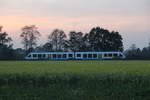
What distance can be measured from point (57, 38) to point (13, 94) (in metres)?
108

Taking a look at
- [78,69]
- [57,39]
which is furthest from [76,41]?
[78,69]

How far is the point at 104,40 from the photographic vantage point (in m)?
117

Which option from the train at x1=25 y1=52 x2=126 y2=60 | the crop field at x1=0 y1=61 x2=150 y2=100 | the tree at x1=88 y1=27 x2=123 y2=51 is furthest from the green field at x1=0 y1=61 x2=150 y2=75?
the tree at x1=88 y1=27 x2=123 y2=51

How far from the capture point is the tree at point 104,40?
380ft

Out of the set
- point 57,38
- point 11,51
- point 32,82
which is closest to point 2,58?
point 11,51

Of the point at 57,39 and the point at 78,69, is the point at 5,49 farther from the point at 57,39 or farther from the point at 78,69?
the point at 78,69

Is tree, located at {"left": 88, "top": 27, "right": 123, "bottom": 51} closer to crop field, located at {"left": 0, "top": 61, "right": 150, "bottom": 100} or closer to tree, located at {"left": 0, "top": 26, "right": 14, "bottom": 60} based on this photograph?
tree, located at {"left": 0, "top": 26, "right": 14, "bottom": 60}

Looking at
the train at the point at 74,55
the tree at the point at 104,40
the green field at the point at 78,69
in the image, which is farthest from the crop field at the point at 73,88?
the tree at the point at 104,40

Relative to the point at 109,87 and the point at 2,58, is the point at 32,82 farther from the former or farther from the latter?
the point at 2,58

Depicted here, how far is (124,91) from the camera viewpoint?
11562 millimetres

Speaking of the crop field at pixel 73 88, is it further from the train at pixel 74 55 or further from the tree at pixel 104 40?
the tree at pixel 104 40

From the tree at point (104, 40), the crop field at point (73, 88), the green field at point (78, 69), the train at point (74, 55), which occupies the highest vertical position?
the tree at point (104, 40)

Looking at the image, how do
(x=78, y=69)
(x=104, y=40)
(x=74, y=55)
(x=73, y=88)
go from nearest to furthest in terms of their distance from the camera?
(x=73, y=88), (x=78, y=69), (x=74, y=55), (x=104, y=40)

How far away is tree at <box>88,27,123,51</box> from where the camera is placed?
115719 millimetres
